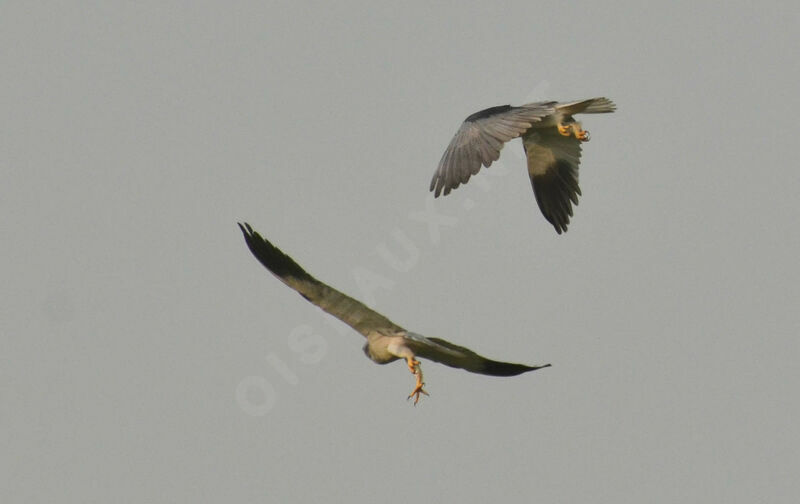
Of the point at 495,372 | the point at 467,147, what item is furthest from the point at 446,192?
the point at 495,372

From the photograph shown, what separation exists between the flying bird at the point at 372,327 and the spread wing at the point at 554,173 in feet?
19.4

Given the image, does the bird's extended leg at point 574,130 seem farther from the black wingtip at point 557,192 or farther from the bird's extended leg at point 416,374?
the bird's extended leg at point 416,374

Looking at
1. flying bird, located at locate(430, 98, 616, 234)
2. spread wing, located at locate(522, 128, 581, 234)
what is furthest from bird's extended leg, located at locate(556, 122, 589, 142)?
spread wing, located at locate(522, 128, 581, 234)

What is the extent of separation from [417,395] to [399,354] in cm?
45

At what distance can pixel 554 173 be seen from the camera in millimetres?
19422

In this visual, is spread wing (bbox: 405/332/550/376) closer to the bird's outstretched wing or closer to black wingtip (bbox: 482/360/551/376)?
black wingtip (bbox: 482/360/551/376)

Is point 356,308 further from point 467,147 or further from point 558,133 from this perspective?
point 558,133

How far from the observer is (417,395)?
42.8 ft

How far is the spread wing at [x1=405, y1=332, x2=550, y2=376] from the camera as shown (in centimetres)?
1323

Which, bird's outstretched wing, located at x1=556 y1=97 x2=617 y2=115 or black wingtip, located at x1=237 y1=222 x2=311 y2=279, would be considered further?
bird's outstretched wing, located at x1=556 y1=97 x2=617 y2=115

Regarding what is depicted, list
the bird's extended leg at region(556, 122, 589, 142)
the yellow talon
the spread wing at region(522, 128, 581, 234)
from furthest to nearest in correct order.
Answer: the spread wing at region(522, 128, 581, 234)
the bird's extended leg at region(556, 122, 589, 142)
the yellow talon

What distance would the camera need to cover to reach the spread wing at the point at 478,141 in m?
15.9

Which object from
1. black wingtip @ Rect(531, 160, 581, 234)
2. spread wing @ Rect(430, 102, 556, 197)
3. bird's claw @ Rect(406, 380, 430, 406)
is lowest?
bird's claw @ Rect(406, 380, 430, 406)

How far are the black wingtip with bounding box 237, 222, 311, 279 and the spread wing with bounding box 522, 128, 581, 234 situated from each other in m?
6.24
